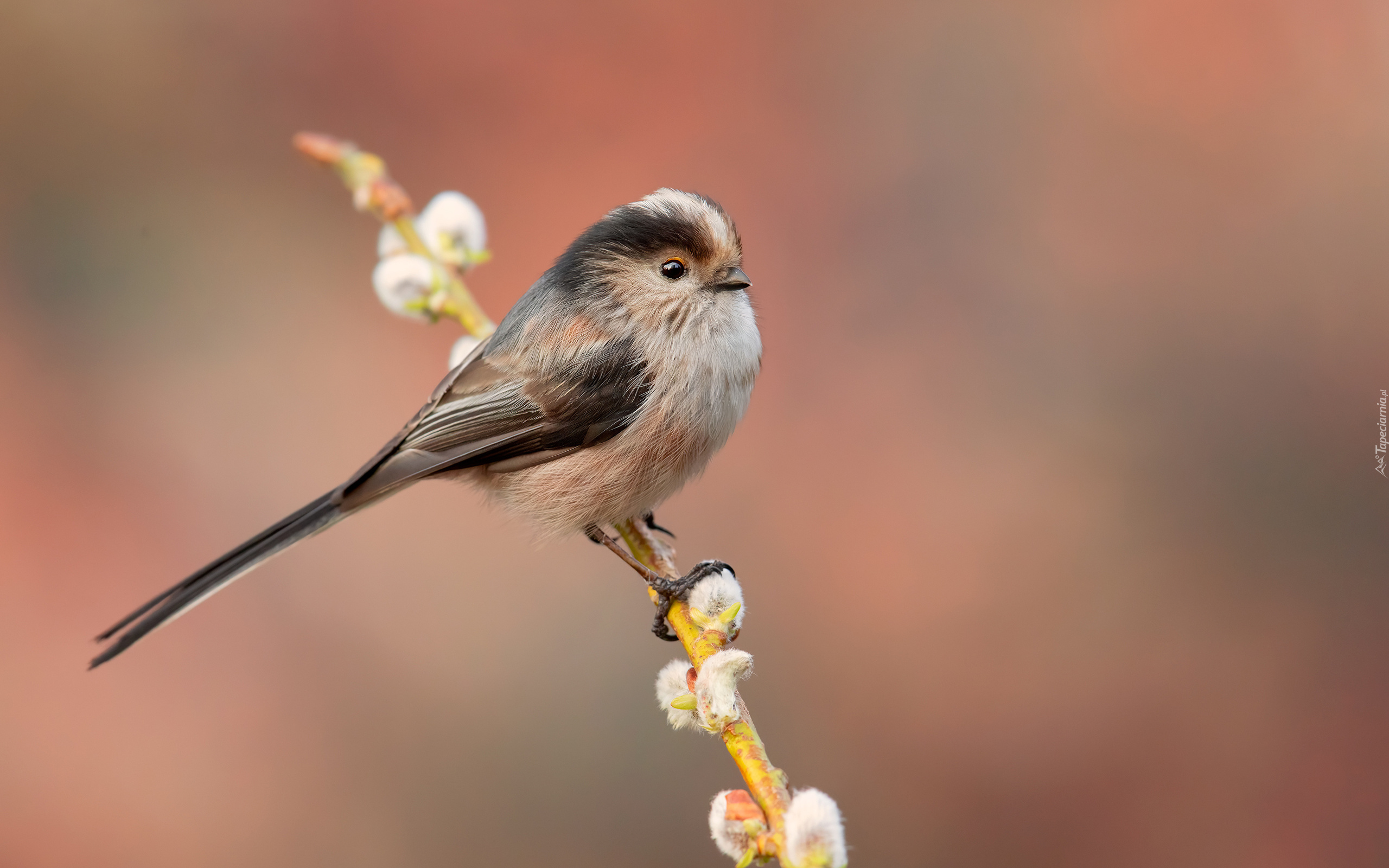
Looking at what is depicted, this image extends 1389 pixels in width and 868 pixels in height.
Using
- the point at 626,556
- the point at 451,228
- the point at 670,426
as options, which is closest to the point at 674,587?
the point at 626,556

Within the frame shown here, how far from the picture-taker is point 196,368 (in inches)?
167

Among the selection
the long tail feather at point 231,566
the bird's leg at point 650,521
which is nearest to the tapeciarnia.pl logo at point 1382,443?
the bird's leg at point 650,521

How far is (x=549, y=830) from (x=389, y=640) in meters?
0.91

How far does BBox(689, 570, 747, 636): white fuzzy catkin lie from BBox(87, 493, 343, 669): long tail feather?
105 centimetres

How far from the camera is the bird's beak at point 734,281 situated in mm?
2281

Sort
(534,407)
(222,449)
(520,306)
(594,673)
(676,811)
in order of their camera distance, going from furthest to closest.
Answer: (222,449) → (594,673) → (676,811) → (520,306) → (534,407)

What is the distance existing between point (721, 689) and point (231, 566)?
1.31 m

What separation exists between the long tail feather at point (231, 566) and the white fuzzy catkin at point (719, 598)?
→ 105 centimetres

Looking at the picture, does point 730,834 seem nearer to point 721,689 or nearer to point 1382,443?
point 721,689

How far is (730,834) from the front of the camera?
49.1 inches

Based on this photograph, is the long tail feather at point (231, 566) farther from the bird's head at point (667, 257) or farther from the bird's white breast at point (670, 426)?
the bird's head at point (667, 257)

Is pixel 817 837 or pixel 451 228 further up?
pixel 451 228

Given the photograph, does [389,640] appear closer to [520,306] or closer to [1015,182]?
[520,306]

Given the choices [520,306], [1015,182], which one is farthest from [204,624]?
[1015,182]
